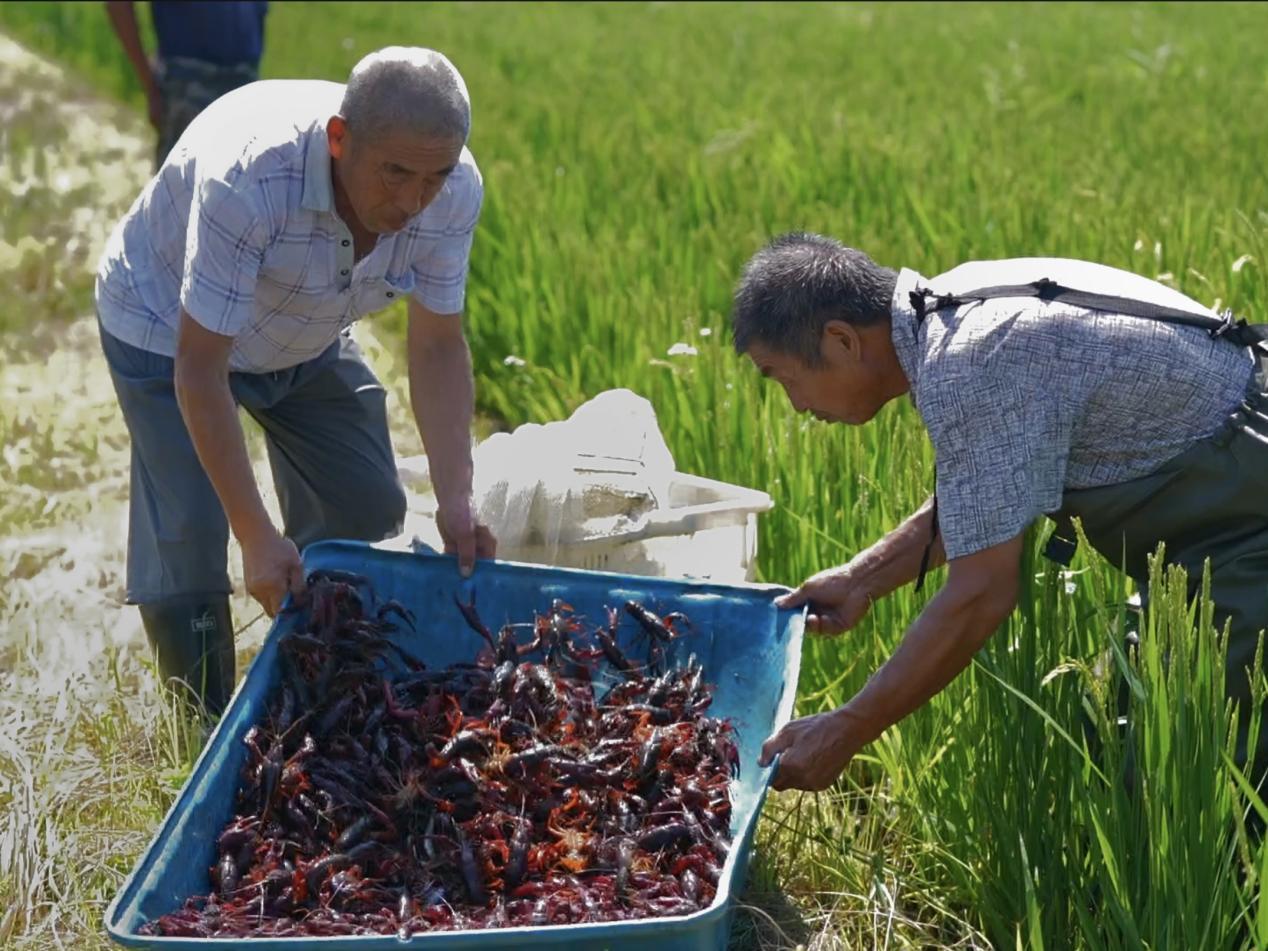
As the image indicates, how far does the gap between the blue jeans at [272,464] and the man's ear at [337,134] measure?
0.78 metres

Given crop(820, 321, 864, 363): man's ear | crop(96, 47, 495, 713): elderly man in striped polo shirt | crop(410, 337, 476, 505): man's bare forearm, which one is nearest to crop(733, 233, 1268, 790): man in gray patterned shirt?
crop(820, 321, 864, 363): man's ear

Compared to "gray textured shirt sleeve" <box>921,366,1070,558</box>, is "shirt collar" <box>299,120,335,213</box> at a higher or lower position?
higher

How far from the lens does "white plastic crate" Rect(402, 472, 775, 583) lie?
3.56 meters

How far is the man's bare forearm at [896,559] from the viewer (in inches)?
122

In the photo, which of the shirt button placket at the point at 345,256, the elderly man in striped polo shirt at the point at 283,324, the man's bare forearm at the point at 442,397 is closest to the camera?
the elderly man in striped polo shirt at the point at 283,324

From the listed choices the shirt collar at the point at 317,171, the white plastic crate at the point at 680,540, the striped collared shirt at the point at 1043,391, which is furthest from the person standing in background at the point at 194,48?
the striped collared shirt at the point at 1043,391

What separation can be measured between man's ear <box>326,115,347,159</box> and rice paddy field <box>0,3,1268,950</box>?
3.82ft

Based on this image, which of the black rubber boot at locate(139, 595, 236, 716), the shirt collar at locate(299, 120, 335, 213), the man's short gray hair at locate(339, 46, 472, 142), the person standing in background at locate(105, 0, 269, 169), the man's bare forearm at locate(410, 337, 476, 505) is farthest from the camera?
the person standing in background at locate(105, 0, 269, 169)

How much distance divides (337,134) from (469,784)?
3.73 ft

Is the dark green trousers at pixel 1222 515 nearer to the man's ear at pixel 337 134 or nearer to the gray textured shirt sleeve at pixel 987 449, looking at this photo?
the gray textured shirt sleeve at pixel 987 449

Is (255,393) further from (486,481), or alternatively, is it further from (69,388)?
(69,388)

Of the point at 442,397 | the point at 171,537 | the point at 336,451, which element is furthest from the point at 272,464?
the point at 442,397

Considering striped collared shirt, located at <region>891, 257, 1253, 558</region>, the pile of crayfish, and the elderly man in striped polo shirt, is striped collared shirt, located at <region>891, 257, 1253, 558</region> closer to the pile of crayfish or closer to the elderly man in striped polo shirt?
the pile of crayfish

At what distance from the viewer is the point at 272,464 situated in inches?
163
